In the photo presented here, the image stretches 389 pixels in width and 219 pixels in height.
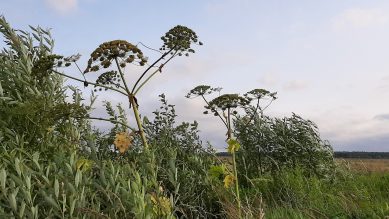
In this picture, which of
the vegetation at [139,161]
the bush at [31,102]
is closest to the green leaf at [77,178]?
the vegetation at [139,161]

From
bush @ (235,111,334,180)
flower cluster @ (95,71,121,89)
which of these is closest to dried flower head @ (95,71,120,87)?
flower cluster @ (95,71,121,89)

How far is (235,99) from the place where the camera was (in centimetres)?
835

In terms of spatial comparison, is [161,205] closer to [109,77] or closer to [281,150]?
[109,77]

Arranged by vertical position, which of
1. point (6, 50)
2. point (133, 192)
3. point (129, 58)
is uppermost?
point (6, 50)

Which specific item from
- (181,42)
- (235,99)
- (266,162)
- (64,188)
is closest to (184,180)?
(235,99)

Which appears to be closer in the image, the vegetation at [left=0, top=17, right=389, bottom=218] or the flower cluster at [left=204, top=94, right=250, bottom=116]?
the vegetation at [left=0, top=17, right=389, bottom=218]

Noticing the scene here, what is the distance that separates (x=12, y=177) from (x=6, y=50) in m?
5.28

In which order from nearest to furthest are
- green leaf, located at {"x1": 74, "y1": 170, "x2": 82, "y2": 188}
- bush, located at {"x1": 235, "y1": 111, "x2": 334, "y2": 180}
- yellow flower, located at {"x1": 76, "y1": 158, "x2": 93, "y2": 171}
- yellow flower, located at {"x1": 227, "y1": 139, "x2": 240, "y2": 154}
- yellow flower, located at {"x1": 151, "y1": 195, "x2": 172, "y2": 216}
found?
green leaf, located at {"x1": 74, "y1": 170, "x2": 82, "y2": 188} → yellow flower, located at {"x1": 151, "y1": 195, "x2": 172, "y2": 216} → yellow flower, located at {"x1": 76, "y1": 158, "x2": 93, "y2": 171} → yellow flower, located at {"x1": 227, "y1": 139, "x2": 240, "y2": 154} → bush, located at {"x1": 235, "y1": 111, "x2": 334, "y2": 180}

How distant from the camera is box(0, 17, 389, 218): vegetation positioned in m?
6.18

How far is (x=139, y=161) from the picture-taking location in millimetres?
6770

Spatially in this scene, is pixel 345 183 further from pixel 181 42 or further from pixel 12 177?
pixel 12 177

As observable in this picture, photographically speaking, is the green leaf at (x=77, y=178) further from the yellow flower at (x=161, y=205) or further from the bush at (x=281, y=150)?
the bush at (x=281, y=150)

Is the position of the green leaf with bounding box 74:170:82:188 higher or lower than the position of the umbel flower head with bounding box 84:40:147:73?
lower

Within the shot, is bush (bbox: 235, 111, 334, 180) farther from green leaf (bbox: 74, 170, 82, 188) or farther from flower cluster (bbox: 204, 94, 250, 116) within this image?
green leaf (bbox: 74, 170, 82, 188)
